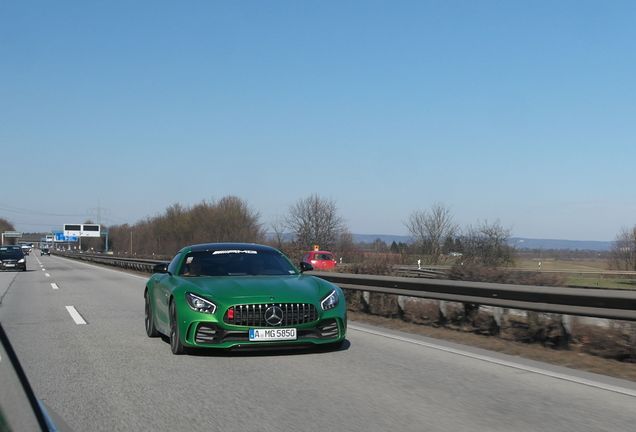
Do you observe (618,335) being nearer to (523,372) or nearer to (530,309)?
(530,309)

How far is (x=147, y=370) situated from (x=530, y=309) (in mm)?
5131

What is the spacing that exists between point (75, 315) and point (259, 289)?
270 inches

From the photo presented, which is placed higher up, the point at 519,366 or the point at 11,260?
the point at 11,260

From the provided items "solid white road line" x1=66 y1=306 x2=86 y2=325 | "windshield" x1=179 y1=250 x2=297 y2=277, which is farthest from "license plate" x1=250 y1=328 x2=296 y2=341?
"solid white road line" x1=66 y1=306 x2=86 y2=325

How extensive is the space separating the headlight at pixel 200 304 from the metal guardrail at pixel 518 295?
4422 mm

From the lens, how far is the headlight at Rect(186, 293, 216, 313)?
7605 millimetres

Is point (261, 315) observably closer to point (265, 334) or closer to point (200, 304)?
point (265, 334)

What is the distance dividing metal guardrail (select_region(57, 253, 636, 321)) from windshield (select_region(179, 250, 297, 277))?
3.16m

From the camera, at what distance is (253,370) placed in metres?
7.28

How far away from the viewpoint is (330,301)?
798 cm

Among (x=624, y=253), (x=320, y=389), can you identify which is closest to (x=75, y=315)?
(x=320, y=389)

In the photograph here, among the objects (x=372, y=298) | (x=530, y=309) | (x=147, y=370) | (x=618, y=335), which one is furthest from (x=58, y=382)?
(x=372, y=298)

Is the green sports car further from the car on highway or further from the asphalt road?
the car on highway

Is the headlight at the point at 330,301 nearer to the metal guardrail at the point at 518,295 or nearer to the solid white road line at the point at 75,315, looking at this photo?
the metal guardrail at the point at 518,295
